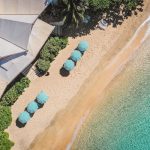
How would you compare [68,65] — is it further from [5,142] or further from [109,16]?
[5,142]

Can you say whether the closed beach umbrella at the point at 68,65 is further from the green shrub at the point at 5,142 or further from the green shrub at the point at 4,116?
the green shrub at the point at 5,142

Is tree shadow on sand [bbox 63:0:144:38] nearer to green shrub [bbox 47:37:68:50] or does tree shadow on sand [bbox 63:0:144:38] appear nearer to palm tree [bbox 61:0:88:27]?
green shrub [bbox 47:37:68:50]

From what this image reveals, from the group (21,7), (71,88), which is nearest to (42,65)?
(71,88)

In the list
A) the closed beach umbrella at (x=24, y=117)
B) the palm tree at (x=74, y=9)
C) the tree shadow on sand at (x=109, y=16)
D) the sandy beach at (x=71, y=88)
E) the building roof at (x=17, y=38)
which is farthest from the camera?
the tree shadow on sand at (x=109, y=16)

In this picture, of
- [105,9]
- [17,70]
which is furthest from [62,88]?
[105,9]

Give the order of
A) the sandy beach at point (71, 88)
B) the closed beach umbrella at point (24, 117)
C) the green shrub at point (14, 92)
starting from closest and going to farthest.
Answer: the closed beach umbrella at point (24, 117), the green shrub at point (14, 92), the sandy beach at point (71, 88)

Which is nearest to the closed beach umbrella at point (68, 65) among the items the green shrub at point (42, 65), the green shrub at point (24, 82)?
the green shrub at point (42, 65)

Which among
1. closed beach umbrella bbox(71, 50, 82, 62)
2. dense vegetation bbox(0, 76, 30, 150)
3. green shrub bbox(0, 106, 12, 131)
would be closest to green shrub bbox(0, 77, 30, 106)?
dense vegetation bbox(0, 76, 30, 150)
